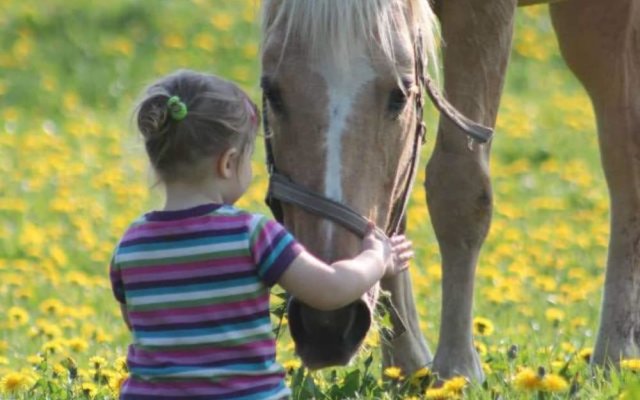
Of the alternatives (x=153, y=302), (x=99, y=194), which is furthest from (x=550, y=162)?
(x=153, y=302)

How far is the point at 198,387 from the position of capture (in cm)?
377

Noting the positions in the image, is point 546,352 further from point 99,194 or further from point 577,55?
point 99,194

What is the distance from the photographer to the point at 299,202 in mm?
4207

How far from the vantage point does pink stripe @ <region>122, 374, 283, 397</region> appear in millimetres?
3768

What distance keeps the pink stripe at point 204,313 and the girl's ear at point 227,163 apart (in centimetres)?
32

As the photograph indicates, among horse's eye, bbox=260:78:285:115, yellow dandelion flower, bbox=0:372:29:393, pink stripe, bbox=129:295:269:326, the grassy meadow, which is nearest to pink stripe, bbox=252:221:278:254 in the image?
pink stripe, bbox=129:295:269:326

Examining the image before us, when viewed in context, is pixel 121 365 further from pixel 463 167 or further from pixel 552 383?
pixel 552 383

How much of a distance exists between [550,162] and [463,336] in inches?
307

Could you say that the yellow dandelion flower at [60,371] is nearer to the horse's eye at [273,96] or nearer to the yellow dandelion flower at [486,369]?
the horse's eye at [273,96]

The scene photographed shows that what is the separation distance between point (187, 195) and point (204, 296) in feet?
0.85

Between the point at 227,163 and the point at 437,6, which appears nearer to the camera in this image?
the point at 227,163

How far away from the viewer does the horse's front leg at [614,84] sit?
6.42 m

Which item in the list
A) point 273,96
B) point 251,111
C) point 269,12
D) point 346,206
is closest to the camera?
point 251,111

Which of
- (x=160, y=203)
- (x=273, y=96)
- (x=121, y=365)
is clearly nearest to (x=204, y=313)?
(x=273, y=96)
